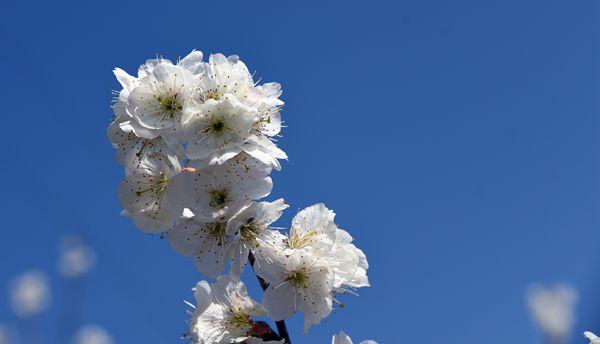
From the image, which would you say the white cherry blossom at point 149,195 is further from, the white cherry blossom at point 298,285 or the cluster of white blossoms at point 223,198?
the white cherry blossom at point 298,285

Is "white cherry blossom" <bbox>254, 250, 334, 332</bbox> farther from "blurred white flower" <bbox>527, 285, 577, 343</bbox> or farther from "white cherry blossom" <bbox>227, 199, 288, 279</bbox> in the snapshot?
"blurred white flower" <bbox>527, 285, 577, 343</bbox>

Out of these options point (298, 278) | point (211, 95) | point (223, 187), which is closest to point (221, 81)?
point (211, 95)

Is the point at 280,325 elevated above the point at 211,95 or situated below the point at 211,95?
below

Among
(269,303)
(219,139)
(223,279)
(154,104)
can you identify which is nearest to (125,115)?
(154,104)

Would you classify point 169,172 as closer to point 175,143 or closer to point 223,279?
point 175,143

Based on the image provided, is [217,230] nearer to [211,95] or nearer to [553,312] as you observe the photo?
[211,95]

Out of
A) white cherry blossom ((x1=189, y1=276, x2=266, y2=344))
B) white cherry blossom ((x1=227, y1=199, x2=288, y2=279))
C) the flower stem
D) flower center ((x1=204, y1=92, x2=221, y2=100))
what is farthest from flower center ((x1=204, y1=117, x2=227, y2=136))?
white cherry blossom ((x1=189, y1=276, x2=266, y2=344))

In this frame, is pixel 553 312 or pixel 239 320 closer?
pixel 239 320
